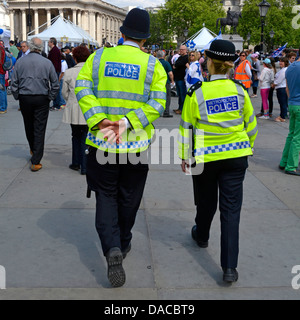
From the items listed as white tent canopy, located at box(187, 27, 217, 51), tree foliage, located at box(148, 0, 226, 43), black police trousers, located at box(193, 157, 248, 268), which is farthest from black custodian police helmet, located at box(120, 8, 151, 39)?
tree foliage, located at box(148, 0, 226, 43)

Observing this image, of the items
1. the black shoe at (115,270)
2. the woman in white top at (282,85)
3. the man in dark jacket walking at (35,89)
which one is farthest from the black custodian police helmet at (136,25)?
the woman in white top at (282,85)

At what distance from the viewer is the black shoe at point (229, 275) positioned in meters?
3.78

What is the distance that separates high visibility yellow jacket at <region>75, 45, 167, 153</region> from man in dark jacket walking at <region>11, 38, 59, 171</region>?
3808mm

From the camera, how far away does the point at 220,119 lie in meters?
3.82

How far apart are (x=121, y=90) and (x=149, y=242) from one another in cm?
168

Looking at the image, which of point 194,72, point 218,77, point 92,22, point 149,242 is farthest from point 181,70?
point 92,22

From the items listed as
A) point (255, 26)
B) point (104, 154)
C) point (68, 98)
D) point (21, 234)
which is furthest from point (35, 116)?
point (255, 26)

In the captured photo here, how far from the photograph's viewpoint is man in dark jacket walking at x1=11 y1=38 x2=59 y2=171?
23.9 feet

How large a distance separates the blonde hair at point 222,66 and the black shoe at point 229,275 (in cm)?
155

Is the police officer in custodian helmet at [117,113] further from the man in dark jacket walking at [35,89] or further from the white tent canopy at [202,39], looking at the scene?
the white tent canopy at [202,39]

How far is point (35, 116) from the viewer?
741 centimetres

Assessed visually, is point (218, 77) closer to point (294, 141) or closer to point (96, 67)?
point (96, 67)
